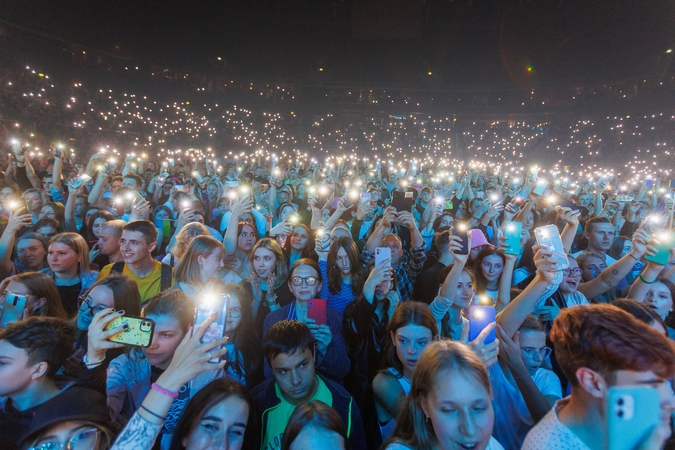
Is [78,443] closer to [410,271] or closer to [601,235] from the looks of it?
[410,271]

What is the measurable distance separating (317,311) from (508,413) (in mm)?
1511

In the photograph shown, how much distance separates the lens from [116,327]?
5.35ft

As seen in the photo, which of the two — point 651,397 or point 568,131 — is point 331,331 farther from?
point 568,131

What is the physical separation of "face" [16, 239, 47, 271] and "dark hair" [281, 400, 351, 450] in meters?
3.90

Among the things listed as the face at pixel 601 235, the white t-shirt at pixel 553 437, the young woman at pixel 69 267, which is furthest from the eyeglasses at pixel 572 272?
the young woman at pixel 69 267

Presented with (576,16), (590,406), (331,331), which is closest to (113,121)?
(331,331)

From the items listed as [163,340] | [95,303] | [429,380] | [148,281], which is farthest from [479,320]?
[148,281]

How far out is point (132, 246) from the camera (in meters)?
3.44

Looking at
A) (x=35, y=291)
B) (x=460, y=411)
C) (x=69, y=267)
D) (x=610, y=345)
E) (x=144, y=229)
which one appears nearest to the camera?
(x=610, y=345)

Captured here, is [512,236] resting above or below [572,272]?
above

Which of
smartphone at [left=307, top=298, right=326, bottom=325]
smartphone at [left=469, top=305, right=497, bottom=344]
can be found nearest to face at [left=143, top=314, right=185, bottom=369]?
smartphone at [left=307, top=298, right=326, bottom=325]

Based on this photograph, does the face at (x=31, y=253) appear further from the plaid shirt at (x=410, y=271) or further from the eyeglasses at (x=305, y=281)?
the plaid shirt at (x=410, y=271)

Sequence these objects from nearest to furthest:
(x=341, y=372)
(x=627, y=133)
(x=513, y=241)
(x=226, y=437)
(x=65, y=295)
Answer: (x=226, y=437) < (x=341, y=372) < (x=513, y=241) < (x=65, y=295) < (x=627, y=133)

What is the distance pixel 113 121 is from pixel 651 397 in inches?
1372
